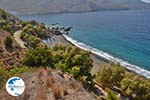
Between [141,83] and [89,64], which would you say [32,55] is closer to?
[89,64]

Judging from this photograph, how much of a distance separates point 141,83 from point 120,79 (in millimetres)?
5566

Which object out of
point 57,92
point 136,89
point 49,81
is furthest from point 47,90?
point 136,89

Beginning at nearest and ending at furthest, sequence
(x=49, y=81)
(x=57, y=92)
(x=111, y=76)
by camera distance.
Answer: (x=57, y=92)
(x=49, y=81)
(x=111, y=76)

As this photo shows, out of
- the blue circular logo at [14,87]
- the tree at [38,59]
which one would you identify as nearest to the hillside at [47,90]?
the blue circular logo at [14,87]

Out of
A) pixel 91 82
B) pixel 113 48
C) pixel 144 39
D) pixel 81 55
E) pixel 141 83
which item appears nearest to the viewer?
pixel 141 83

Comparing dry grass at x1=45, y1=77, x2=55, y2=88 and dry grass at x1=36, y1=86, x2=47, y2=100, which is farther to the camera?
dry grass at x1=45, y1=77, x2=55, y2=88

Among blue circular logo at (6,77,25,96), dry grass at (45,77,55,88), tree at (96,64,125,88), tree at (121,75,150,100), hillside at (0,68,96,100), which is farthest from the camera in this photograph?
tree at (96,64,125,88)

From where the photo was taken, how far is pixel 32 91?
803 inches

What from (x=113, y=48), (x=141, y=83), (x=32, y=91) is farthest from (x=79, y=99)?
(x=113, y=48)

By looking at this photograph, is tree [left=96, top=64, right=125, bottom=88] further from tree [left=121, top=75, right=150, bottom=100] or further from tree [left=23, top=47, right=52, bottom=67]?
tree [left=23, top=47, right=52, bottom=67]

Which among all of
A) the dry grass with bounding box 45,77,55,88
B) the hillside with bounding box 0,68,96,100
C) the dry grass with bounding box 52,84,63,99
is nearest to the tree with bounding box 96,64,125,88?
the hillside with bounding box 0,68,96,100

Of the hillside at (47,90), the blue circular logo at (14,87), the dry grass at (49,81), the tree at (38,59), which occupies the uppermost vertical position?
the blue circular logo at (14,87)

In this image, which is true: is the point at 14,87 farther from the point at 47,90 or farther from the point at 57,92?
the point at 57,92

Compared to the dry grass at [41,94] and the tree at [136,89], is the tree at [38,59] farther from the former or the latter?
the dry grass at [41,94]
